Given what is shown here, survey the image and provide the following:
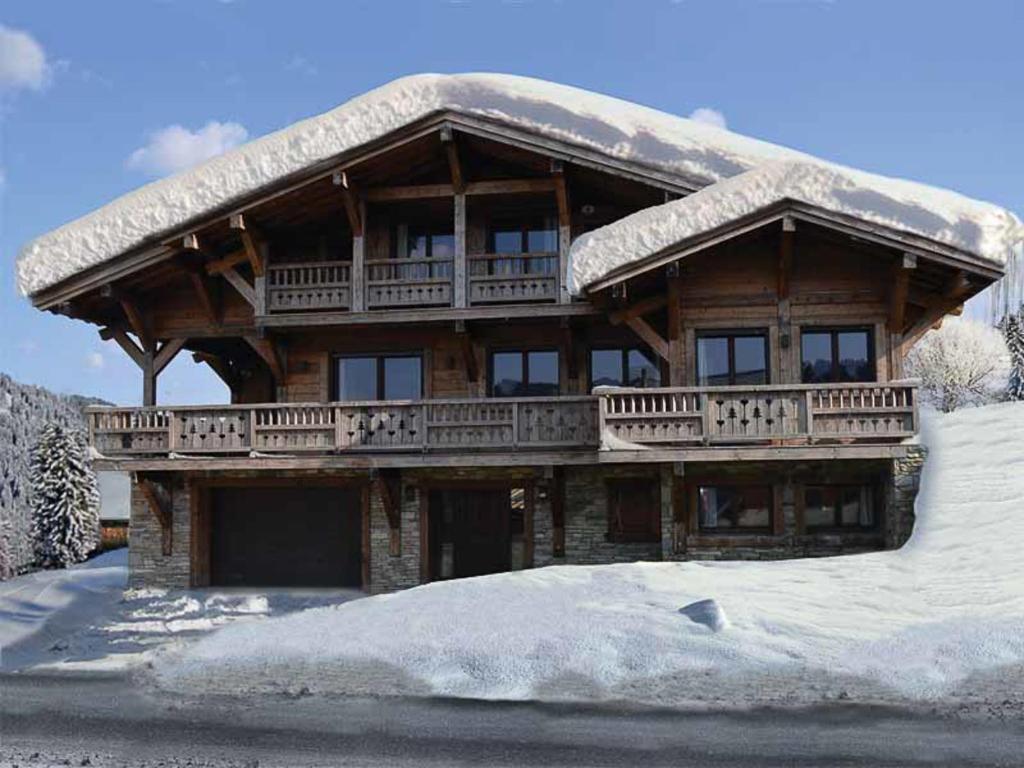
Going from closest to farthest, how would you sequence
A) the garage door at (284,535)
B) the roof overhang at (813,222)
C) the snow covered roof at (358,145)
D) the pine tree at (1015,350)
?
1. the roof overhang at (813,222)
2. the snow covered roof at (358,145)
3. the garage door at (284,535)
4. the pine tree at (1015,350)

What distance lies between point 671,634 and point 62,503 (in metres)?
36.4

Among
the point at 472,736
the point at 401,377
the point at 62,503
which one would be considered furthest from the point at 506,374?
the point at 62,503

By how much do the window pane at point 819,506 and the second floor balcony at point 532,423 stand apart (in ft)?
6.22

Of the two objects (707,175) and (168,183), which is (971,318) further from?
(168,183)

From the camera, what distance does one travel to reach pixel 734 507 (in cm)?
1864

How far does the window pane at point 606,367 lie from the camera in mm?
20016

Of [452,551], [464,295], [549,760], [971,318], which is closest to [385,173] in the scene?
[464,295]

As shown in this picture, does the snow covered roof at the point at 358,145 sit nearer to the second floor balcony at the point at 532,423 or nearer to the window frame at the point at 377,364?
the second floor balcony at the point at 532,423

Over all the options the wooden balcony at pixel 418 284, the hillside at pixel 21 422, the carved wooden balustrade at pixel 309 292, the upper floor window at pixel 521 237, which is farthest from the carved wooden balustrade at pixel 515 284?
the hillside at pixel 21 422

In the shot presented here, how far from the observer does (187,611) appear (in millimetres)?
18172

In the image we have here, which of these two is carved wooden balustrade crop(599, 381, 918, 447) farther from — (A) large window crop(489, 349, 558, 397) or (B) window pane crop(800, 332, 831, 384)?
(A) large window crop(489, 349, 558, 397)

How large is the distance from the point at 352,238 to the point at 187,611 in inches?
337

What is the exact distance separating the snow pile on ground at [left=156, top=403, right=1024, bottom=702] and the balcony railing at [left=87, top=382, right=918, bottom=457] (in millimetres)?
2562

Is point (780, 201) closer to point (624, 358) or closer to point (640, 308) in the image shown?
point (640, 308)
